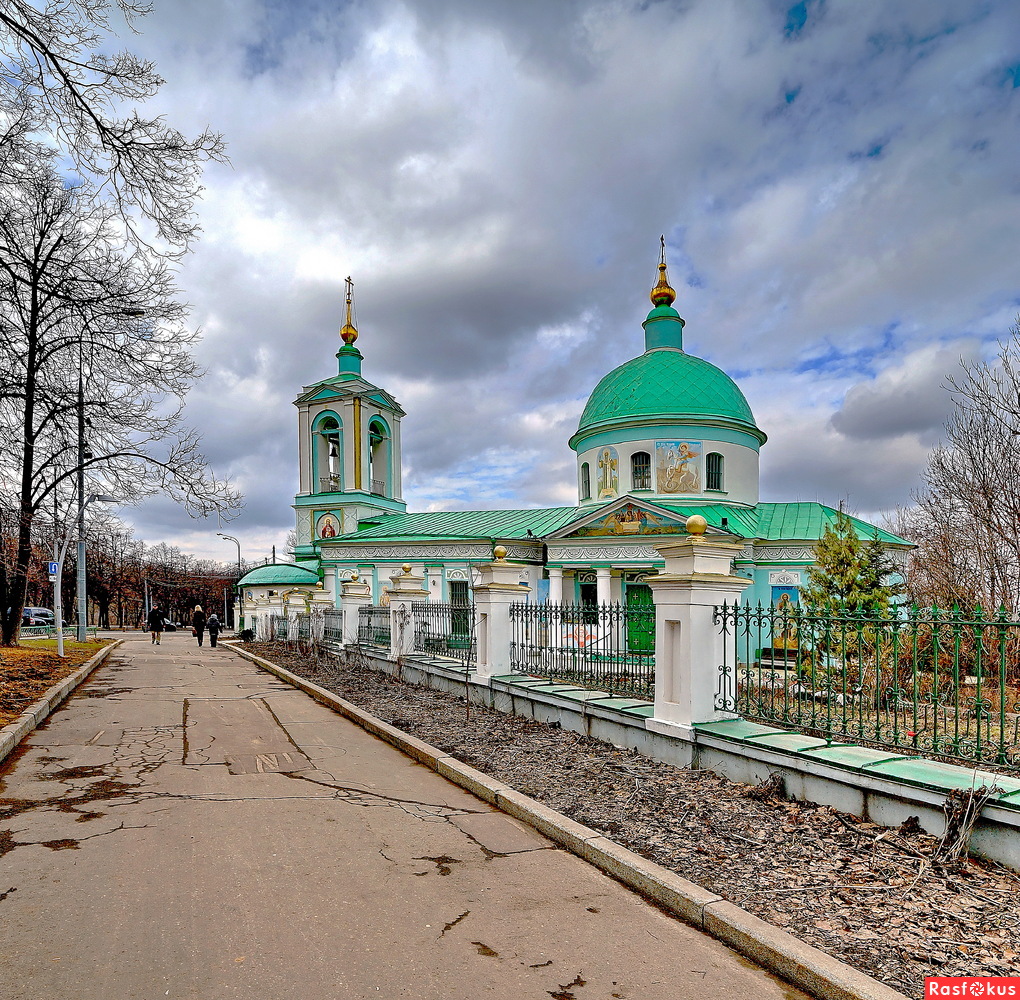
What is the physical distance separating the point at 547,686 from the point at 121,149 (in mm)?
7939

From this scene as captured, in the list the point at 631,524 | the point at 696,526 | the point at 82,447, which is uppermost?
the point at 82,447

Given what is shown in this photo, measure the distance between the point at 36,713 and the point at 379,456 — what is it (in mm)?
34645

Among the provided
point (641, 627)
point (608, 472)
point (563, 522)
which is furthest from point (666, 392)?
point (641, 627)

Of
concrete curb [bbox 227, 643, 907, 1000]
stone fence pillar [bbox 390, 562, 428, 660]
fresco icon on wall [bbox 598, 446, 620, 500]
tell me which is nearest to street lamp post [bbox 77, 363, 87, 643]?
stone fence pillar [bbox 390, 562, 428, 660]

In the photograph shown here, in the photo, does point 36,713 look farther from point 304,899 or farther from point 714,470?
point 714,470

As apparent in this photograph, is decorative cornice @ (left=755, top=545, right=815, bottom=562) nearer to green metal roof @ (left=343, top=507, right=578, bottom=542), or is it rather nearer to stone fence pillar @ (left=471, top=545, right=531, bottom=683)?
green metal roof @ (left=343, top=507, right=578, bottom=542)

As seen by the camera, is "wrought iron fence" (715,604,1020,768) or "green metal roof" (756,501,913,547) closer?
"wrought iron fence" (715,604,1020,768)

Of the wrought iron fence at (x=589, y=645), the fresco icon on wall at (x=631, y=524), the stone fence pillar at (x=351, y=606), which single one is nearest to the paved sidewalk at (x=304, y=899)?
the wrought iron fence at (x=589, y=645)

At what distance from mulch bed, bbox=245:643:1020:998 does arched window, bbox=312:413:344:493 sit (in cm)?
3509

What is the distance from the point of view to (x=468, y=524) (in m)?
35.6

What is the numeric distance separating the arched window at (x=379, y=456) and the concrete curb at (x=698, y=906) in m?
36.8

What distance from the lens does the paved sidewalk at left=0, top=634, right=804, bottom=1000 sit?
3234mm

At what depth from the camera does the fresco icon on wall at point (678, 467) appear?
2906 cm

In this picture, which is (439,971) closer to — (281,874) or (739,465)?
(281,874)
